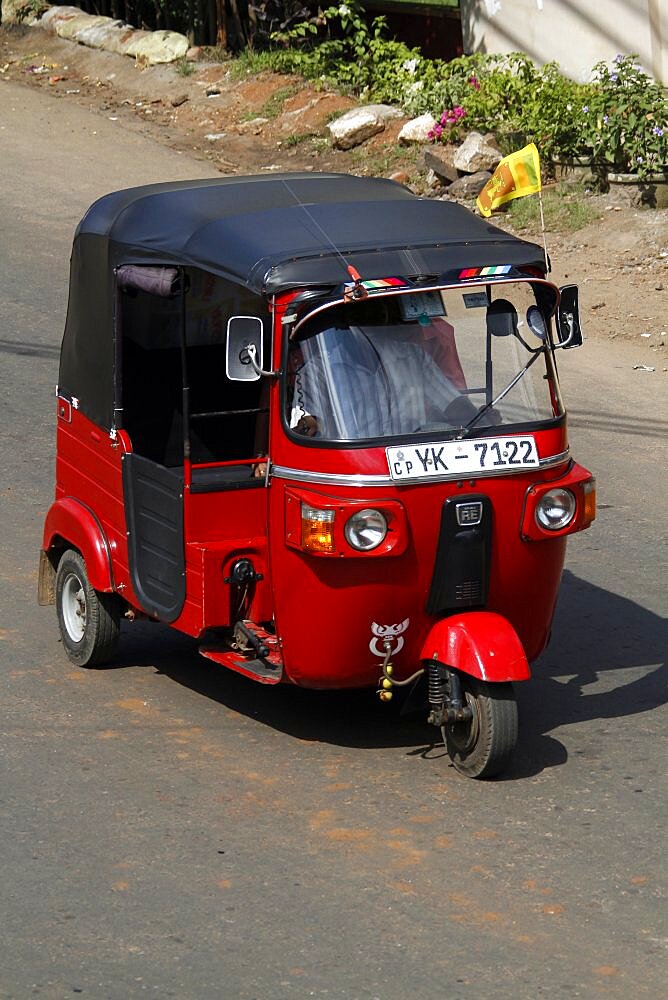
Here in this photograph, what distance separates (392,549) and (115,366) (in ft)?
6.17

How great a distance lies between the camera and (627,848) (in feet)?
16.9

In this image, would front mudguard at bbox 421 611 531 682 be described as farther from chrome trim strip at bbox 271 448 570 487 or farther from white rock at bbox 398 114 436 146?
white rock at bbox 398 114 436 146

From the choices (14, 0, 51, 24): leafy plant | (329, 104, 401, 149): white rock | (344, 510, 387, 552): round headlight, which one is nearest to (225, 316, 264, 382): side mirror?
(344, 510, 387, 552): round headlight

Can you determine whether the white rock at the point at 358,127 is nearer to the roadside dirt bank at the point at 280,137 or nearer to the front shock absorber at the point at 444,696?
the roadside dirt bank at the point at 280,137

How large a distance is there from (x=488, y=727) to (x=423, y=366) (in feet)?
4.71

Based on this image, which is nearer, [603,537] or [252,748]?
[252,748]

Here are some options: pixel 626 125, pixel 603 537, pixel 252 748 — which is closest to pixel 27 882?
pixel 252 748

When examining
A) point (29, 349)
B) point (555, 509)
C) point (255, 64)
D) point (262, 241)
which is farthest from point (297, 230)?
point (255, 64)

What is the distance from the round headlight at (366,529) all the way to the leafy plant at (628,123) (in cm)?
1045

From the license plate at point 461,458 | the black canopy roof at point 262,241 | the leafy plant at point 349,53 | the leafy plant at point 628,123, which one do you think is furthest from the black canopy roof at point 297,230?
the leafy plant at point 349,53

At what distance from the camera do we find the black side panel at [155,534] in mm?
6172

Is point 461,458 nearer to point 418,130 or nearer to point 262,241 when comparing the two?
point 262,241

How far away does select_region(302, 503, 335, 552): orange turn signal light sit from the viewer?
17.8 ft

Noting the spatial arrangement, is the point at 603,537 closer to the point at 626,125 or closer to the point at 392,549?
the point at 392,549
